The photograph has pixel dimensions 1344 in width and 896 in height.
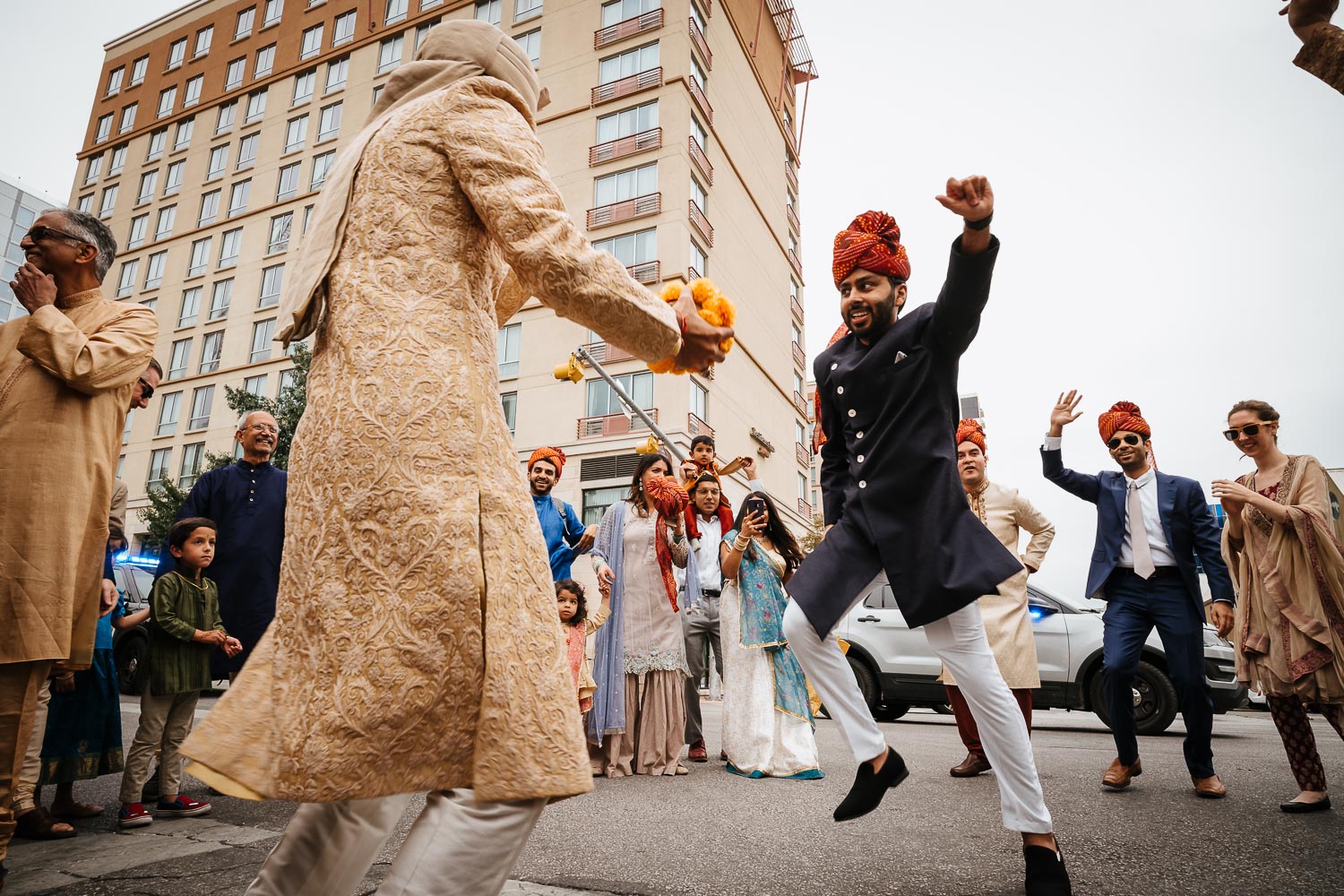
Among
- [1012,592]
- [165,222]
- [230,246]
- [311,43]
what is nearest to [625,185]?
[311,43]

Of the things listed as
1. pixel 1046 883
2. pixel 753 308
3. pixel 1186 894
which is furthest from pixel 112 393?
pixel 753 308

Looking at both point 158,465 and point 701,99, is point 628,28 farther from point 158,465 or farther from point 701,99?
point 158,465

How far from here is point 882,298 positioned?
3.19 meters

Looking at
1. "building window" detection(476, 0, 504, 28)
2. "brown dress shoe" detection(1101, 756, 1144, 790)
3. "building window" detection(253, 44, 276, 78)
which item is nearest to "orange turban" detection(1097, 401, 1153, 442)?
"brown dress shoe" detection(1101, 756, 1144, 790)

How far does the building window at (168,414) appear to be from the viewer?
35281mm

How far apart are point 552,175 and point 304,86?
21.2 m

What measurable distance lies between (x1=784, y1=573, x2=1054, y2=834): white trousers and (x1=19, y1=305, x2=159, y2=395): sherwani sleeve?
2542mm

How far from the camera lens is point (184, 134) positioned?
1585 inches

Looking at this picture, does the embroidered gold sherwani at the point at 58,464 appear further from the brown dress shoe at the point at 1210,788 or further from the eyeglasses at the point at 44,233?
the brown dress shoe at the point at 1210,788

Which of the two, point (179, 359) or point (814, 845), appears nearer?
point (814, 845)

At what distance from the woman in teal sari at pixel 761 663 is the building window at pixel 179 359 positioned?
124 ft

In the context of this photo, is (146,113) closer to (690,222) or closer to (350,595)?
(690,222)

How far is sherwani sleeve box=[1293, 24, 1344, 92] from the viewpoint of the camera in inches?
88.4

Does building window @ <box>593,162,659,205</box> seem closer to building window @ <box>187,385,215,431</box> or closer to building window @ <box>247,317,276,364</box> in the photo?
building window @ <box>247,317,276,364</box>
